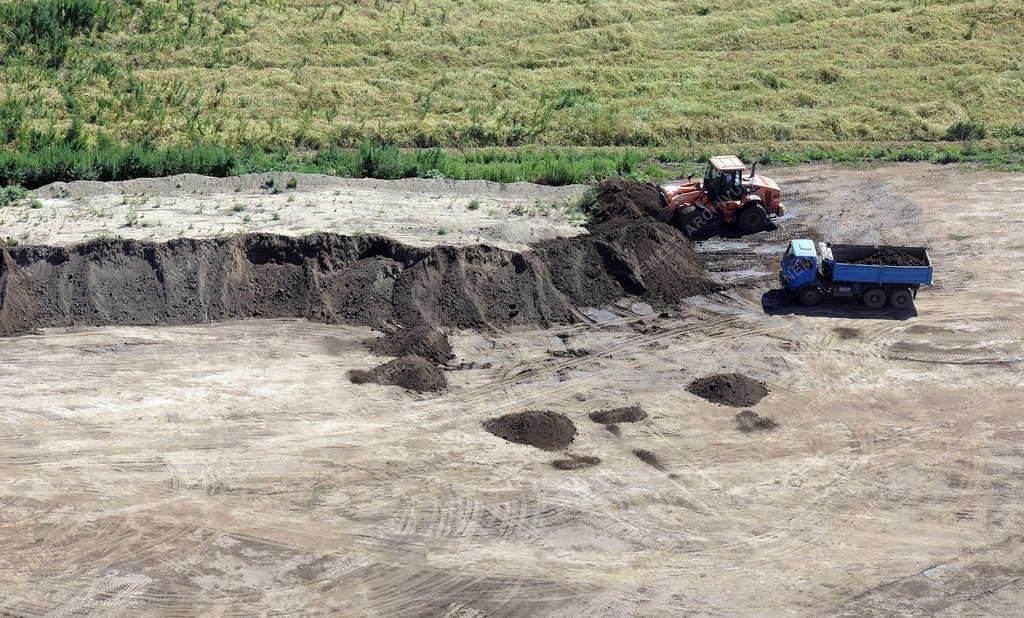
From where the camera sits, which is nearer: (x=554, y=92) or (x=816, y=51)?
(x=554, y=92)

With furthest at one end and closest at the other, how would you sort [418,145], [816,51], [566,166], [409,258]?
[816,51] → [418,145] → [566,166] → [409,258]

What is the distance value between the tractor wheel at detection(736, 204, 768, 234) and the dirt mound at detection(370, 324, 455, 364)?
430 inches

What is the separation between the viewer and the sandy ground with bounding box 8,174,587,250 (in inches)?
1115

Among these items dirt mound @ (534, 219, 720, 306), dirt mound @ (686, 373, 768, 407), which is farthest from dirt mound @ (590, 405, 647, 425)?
dirt mound @ (534, 219, 720, 306)

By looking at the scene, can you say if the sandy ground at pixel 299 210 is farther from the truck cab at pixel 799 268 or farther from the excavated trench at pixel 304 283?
the truck cab at pixel 799 268

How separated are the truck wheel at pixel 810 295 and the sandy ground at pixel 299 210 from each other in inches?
257

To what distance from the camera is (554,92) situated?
45.8m

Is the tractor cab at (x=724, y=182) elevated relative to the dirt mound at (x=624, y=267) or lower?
elevated

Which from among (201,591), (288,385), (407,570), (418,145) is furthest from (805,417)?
(418,145)

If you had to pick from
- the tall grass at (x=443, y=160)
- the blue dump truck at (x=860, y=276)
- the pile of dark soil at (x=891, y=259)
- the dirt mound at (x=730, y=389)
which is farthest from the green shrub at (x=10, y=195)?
the pile of dark soil at (x=891, y=259)

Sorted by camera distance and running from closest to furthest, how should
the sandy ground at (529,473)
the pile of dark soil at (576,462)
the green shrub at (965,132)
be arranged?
1. the sandy ground at (529,473)
2. the pile of dark soil at (576,462)
3. the green shrub at (965,132)

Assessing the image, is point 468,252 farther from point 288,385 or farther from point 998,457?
point 998,457

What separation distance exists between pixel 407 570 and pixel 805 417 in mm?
9327

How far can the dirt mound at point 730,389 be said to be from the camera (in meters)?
22.6
